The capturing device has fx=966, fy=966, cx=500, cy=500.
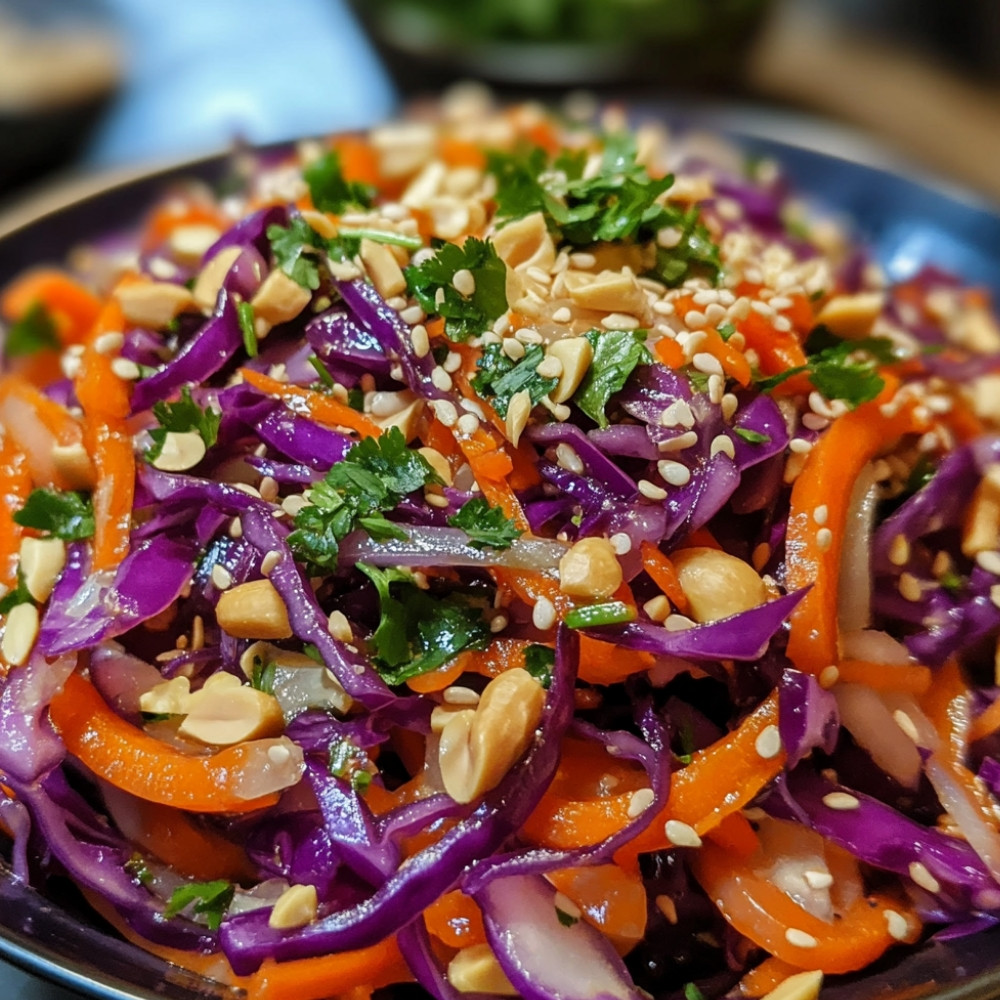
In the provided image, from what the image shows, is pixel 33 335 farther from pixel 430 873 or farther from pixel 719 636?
pixel 719 636

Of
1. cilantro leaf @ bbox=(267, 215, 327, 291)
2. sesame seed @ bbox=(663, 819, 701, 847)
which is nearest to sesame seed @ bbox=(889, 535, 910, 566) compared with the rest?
sesame seed @ bbox=(663, 819, 701, 847)

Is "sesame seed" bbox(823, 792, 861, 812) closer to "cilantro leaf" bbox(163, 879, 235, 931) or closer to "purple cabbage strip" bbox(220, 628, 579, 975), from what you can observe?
"purple cabbage strip" bbox(220, 628, 579, 975)

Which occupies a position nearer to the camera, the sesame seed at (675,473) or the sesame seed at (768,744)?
the sesame seed at (768,744)

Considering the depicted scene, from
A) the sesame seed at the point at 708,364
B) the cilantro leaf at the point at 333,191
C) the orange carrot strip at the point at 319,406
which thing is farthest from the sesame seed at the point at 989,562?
the cilantro leaf at the point at 333,191

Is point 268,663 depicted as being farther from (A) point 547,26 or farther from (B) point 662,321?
(A) point 547,26

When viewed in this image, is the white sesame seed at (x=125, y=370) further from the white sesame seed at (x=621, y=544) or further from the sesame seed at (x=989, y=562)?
the sesame seed at (x=989, y=562)

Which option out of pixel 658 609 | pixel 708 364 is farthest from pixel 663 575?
pixel 708 364
